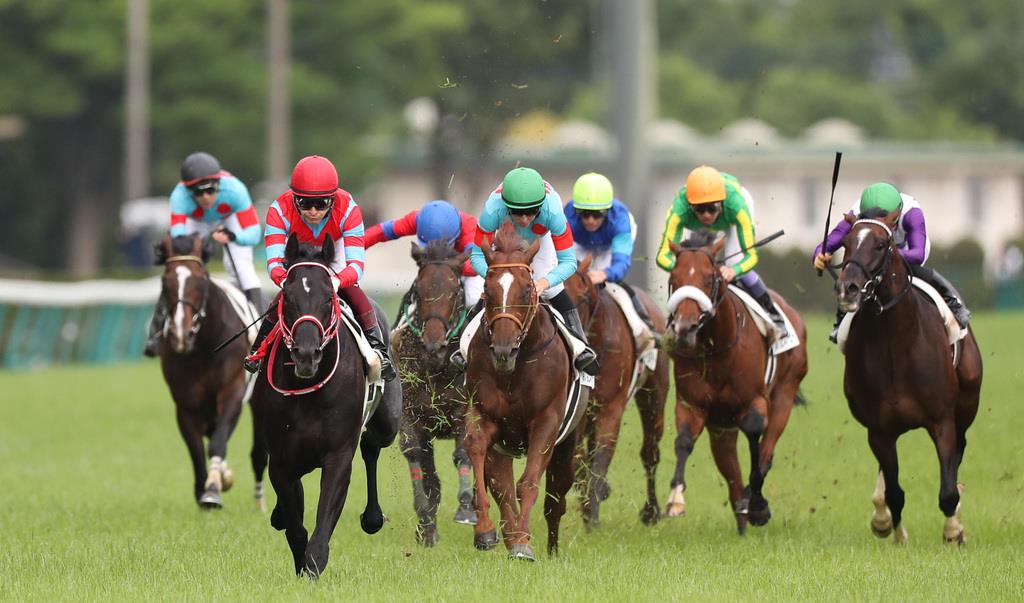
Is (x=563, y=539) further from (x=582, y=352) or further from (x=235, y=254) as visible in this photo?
(x=235, y=254)

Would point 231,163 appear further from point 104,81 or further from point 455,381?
point 455,381

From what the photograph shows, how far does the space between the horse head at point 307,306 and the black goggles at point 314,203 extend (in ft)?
1.23

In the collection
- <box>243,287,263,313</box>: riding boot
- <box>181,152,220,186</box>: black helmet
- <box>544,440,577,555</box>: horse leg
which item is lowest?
<box>544,440,577,555</box>: horse leg

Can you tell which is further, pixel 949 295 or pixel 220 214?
pixel 220 214

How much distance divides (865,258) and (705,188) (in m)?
1.64

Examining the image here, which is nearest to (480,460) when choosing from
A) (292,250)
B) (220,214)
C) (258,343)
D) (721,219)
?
(258,343)

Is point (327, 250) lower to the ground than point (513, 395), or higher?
higher

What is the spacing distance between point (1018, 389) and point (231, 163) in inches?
1291

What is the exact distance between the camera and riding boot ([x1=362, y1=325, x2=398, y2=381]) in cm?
995

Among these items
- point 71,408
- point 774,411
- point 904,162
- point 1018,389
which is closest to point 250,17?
point 904,162

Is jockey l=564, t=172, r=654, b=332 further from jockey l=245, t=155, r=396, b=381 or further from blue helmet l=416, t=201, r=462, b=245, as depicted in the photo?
jockey l=245, t=155, r=396, b=381

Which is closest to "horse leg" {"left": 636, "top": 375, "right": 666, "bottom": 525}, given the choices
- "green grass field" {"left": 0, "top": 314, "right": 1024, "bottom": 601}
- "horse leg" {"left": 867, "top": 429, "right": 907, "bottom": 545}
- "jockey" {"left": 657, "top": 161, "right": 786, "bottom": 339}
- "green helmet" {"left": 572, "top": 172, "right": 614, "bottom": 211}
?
"green grass field" {"left": 0, "top": 314, "right": 1024, "bottom": 601}

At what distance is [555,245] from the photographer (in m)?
10.2

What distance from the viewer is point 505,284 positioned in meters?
9.28
